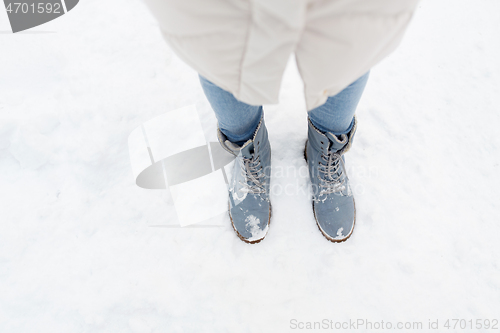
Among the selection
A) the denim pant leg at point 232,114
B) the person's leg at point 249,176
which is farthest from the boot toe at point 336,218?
the denim pant leg at point 232,114

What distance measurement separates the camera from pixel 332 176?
881 mm

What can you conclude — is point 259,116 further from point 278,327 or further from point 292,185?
point 278,327

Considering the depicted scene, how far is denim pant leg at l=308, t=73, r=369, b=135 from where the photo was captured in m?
0.57

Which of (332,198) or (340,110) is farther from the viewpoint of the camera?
(332,198)

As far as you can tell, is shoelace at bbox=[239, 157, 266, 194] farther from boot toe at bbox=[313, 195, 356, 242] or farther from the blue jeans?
boot toe at bbox=[313, 195, 356, 242]

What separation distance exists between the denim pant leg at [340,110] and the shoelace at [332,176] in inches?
5.3

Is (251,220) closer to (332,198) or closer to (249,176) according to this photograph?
(249,176)

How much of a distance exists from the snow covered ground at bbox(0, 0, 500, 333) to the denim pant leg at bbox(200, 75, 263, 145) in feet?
1.07

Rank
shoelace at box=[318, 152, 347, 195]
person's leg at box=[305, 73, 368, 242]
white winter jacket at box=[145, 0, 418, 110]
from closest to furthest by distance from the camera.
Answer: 1. white winter jacket at box=[145, 0, 418, 110]
2. person's leg at box=[305, 73, 368, 242]
3. shoelace at box=[318, 152, 347, 195]

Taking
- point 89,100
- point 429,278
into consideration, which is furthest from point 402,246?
point 89,100

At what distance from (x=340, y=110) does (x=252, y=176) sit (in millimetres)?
368

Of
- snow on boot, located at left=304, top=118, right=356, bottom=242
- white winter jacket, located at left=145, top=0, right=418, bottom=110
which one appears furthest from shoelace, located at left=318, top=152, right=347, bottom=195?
white winter jacket, located at left=145, top=0, right=418, bottom=110

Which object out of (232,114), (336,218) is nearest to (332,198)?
(336,218)

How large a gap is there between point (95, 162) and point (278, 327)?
0.92m
